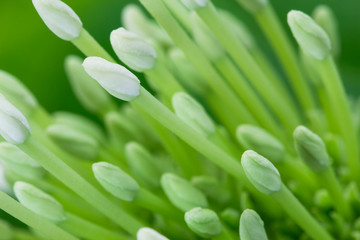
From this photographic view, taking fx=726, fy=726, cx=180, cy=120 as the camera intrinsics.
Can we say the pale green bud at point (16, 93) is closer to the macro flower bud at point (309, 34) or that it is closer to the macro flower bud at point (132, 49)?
the macro flower bud at point (132, 49)

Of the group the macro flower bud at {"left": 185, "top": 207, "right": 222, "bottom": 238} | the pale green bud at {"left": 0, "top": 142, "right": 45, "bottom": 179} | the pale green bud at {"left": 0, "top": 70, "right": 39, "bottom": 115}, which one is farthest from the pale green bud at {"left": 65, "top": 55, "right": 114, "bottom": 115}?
the macro flower bud at {"left": 185, "top": 207, "right": 222, "bottom": 238}

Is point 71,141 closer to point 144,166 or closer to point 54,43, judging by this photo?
point 144,166

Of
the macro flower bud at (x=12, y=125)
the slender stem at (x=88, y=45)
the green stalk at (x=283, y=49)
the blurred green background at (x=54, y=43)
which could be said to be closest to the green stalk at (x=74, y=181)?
the macro flower bud at (x=12, y=125)

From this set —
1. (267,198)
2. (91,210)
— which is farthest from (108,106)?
(267,198)

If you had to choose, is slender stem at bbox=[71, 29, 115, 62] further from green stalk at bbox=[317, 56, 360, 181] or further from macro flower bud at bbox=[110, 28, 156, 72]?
green stalk at bbox=[317, 56, 360, 181]

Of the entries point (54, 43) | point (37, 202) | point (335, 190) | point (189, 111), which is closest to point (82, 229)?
point (37, 202)

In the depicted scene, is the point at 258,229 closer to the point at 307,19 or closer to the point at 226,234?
the point at 226,234
